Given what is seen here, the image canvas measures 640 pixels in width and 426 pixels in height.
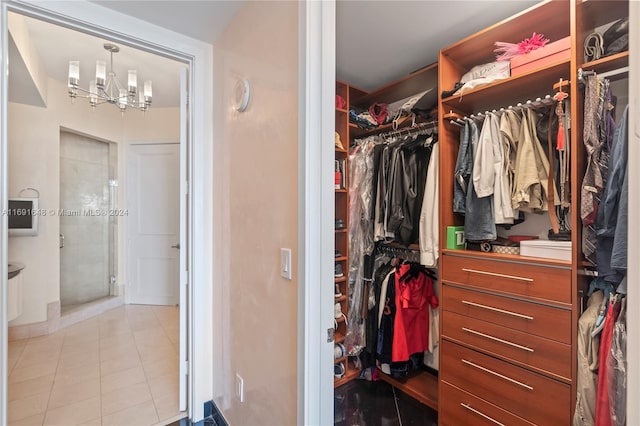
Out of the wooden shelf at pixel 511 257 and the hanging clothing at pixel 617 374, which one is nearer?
the hanging clothing at pixel 617 374

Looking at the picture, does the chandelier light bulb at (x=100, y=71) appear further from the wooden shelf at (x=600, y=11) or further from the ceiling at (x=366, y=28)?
the wooden shelf at (x=600, y=11)

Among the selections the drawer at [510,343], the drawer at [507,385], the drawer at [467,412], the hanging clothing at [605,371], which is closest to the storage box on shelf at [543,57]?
the hanging clothing at [605,371]

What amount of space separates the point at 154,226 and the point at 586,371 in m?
4.25

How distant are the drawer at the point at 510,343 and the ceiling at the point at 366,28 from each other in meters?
1.70

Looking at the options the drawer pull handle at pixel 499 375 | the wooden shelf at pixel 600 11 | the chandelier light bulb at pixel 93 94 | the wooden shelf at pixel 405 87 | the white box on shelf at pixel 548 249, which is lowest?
the drawer pull handle at pixel 499 375

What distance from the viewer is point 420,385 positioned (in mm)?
2117

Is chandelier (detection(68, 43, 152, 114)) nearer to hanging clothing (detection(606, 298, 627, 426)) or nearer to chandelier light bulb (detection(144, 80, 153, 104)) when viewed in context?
chandelier light bulb (detection(144, 80, 153, 104))

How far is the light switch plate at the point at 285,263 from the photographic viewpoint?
1117 millimetres

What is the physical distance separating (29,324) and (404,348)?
3.53m

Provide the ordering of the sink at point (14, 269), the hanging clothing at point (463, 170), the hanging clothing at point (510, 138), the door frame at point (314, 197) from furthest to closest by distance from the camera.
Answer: the sink at point (14, 269)
the hanging clothing at point (463, 170)
the hanging clothing at point (510, 138)
the door frame at point (314, 197)

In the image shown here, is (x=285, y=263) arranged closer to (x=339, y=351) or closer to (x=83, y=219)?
(x=339, y=351)

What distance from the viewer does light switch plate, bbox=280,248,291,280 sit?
112 cm

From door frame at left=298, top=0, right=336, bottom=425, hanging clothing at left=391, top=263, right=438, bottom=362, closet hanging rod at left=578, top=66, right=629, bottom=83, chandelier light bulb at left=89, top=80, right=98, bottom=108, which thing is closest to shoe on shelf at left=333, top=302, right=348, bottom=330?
hanging clothing at left=391, top=263, right=438, bottom=362

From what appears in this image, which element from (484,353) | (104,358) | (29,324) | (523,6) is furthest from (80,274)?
(523,6)
